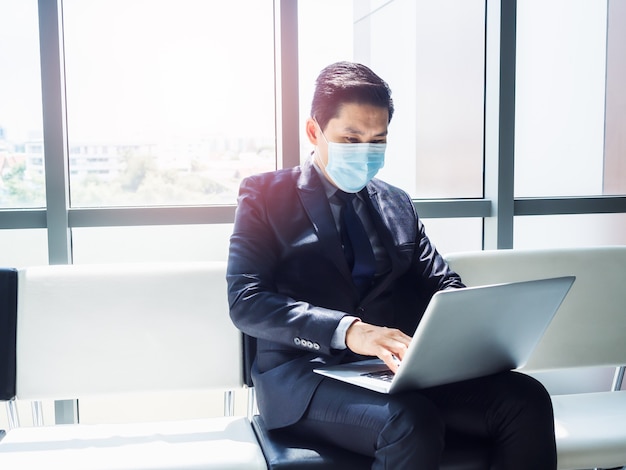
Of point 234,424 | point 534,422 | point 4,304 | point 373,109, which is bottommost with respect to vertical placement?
point 234,424

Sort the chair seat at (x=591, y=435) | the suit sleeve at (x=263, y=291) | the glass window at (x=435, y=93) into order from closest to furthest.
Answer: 1. the suit sleeve at (x=263, y=291)
2. the chair seat at (x=591, y=435)
3. the glass window at (x=435, y=93)

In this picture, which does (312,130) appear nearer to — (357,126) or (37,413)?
(357,126)

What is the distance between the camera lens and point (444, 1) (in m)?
2.86

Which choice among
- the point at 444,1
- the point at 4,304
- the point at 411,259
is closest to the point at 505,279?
the point at 411,259

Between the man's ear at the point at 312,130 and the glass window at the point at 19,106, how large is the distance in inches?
41.3

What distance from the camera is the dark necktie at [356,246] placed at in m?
1.95

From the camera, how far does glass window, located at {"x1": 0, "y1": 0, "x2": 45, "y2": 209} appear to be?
2.45m

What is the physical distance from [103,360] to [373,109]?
1062mm

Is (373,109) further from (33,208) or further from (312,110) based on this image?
(33,208)

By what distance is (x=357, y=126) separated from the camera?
1.91 m

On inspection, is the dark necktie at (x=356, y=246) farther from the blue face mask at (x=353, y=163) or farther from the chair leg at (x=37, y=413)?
the chair leg at (x=37, y=413)

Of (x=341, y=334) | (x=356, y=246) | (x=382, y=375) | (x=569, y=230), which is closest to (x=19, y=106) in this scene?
(x=356, y=246)

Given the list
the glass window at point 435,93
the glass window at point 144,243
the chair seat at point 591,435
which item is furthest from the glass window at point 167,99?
the chair seat at point 591,435

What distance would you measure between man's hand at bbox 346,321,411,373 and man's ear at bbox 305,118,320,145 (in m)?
0.56
